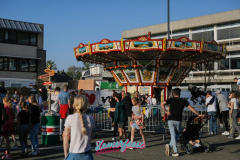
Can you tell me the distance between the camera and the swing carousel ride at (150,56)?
1861cm

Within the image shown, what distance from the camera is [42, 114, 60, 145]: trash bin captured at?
10664 mm

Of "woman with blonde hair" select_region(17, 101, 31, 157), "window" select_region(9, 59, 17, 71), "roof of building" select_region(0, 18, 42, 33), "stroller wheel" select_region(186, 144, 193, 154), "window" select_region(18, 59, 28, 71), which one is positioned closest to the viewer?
"woman with blonde hair" select_region(17, 101, 31, 157)

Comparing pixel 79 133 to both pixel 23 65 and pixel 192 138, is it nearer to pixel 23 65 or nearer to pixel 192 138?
pixel 192 138

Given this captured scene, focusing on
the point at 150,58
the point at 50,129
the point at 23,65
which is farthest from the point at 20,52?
the point at 50,129

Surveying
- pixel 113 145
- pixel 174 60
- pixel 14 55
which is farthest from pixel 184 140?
pixel 14 55

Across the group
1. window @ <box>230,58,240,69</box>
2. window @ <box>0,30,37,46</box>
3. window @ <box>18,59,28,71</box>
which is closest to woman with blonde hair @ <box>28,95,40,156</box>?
window @ <box>0,30,37,46</box>

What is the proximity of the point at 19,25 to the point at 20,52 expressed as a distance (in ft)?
9.59

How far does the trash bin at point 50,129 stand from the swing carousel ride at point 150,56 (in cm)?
892

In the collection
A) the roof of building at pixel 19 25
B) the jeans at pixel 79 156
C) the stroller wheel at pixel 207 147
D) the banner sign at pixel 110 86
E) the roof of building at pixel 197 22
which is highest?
the roof of building at pixel 197 22

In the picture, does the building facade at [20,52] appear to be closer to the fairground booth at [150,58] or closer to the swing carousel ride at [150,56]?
the swing carousel ride at [150,56]

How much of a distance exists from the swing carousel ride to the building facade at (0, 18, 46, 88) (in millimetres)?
13440

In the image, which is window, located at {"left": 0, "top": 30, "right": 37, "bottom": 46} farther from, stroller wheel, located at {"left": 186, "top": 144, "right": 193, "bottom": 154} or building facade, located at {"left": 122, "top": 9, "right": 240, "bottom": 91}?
stroller wheel, located at {"left": 186, "top": 144, "right": 193, "bottom": 154}

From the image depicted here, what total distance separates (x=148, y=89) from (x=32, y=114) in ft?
48.4

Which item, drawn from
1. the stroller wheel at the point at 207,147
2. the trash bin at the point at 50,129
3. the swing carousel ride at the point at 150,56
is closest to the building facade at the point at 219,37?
the swing carousel ride at the point at 150,56
